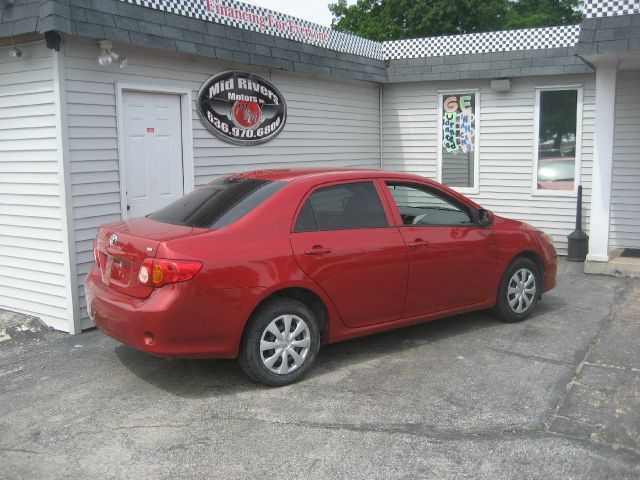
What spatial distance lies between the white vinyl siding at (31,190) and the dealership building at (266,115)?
21mm

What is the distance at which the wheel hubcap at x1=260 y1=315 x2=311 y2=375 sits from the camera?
4785mm

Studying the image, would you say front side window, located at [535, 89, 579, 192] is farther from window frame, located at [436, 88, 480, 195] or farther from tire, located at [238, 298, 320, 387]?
tire, located at [238, 298, 320, 387]

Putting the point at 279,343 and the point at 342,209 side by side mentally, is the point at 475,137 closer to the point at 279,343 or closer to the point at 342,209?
the point at 342,209

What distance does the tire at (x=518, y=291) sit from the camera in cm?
641

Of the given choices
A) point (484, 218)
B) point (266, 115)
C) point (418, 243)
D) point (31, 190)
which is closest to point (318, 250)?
point (418, 243)

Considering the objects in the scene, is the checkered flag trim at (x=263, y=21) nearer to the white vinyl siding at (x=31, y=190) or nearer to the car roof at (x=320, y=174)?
the white vinyl siding at (x=31, y=190)

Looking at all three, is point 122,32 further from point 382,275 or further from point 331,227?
point 382,275

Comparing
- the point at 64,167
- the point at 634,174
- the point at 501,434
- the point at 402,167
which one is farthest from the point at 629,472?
the point at 402,167

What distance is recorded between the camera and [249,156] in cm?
880

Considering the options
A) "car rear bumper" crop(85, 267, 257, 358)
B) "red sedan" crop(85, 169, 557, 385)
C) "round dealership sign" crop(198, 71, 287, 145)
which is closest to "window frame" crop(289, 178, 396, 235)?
"red sedan" crop(85, 169, 557, 385)

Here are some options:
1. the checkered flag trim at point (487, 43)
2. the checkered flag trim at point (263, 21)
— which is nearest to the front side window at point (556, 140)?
the checkered flag trim at point (487, 43)

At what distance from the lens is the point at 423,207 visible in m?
6.18

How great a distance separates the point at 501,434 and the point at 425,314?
176cm

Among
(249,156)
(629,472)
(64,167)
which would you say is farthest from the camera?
(249,156)
